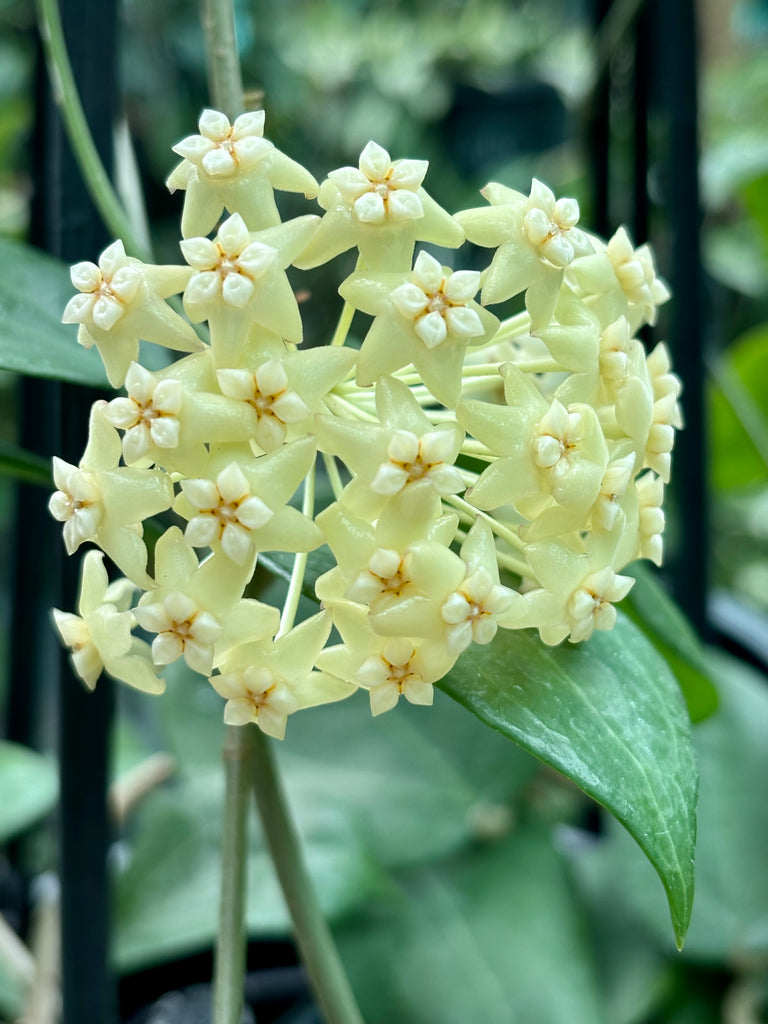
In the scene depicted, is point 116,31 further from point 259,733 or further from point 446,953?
point 446,953

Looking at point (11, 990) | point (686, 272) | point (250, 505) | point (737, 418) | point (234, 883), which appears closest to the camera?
point (250, 505)

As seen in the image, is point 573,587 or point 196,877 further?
point 196,877

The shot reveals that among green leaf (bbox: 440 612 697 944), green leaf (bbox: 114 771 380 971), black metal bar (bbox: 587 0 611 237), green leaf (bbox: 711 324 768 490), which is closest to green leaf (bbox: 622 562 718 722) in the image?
green leaf (bbox: 440 612 697 944)

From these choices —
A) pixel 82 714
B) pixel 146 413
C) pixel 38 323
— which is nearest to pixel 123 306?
pixel 146 413

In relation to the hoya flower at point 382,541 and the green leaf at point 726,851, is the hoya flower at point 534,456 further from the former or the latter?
the green leaf at point 726,851

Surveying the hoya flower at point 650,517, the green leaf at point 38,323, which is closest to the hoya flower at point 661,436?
the hoya flower at point 650,517

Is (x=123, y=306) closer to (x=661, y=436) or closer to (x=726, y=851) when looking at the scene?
(x=661, y=436)

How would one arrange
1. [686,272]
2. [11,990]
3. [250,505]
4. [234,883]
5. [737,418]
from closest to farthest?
1. [250,505]
2. [234,883]
3. [11,990]
4. [686,272]
5. [737,418]
